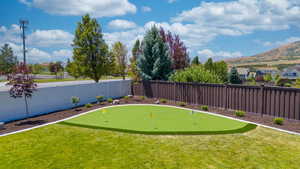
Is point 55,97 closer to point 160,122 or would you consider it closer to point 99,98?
point 99,98

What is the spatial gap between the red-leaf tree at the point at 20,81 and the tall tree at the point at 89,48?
265 inches

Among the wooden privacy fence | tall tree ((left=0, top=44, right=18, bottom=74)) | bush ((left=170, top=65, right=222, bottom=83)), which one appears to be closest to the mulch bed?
the wooden privacy fence

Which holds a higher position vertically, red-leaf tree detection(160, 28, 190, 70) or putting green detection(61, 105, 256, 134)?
red-leaf tree detection(160, 28, 190, 70)

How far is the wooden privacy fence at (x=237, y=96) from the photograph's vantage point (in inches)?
361

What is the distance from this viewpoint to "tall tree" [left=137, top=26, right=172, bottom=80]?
59.9ft

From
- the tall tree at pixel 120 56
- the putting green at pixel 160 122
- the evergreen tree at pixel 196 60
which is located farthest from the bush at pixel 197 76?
the evergreen tree at pixel 196 60

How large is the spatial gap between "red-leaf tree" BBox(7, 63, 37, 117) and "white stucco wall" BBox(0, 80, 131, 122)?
568mm

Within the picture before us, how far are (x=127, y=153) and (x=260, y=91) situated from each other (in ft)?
25.4

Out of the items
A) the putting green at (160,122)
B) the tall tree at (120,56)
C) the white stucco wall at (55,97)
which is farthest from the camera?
the tall tree at (120,56)

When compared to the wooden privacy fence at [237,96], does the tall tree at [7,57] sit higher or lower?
higher

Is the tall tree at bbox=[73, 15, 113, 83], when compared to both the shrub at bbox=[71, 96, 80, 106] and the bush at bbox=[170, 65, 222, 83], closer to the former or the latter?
the shrub at bbox=[71, 96, 80, 106]

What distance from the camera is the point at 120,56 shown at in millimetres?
23938

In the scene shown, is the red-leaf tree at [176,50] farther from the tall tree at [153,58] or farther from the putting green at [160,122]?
the putting green at [160,122]

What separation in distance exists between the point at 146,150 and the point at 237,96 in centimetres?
719
